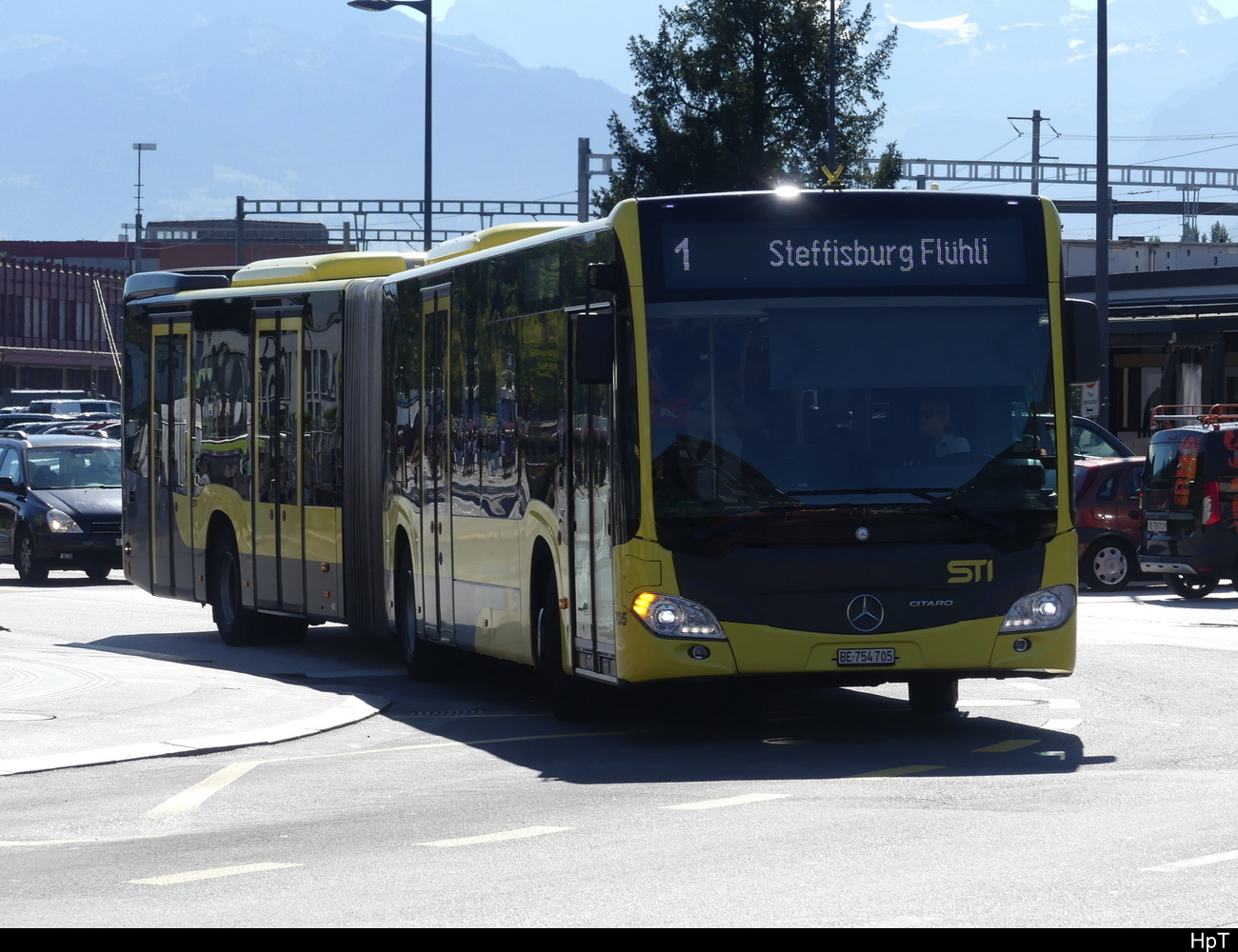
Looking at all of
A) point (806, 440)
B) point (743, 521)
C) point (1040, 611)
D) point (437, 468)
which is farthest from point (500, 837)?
point (437, 468)

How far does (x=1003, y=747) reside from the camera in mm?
11461

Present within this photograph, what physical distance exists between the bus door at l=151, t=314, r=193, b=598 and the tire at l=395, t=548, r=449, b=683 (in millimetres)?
3828

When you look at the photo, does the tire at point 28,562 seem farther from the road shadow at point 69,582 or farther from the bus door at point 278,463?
the bus door at point 278,463

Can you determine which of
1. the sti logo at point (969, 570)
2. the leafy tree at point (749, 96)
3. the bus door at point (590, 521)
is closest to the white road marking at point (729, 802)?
the bus door at point (590, 521)

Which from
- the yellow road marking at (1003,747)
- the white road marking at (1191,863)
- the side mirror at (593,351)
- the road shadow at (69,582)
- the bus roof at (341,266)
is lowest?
the road shadow at (69,582)

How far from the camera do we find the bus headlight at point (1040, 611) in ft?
38.2

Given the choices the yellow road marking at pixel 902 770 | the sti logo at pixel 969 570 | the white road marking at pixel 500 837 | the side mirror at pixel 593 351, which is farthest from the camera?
the sti logo at pixel 969 570

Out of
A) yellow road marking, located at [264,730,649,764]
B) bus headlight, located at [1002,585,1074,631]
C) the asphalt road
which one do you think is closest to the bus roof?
the asphalt road

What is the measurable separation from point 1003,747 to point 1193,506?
46.4ft

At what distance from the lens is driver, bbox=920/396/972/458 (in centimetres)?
1150

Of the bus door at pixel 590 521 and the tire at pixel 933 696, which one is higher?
the bus door at pixel 590 521

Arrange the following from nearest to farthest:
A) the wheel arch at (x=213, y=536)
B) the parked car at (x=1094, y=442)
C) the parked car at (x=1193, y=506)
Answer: the wheel arch at (x=213, y=536) < the parked car at (x=1193, y=506) < the parked car at (x=1094, y=442)

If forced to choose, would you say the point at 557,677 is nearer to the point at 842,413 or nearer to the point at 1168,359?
the point at 842,413

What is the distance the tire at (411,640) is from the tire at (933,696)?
4.00m
